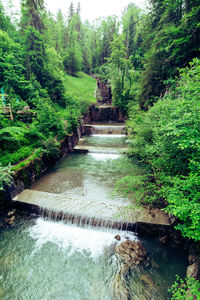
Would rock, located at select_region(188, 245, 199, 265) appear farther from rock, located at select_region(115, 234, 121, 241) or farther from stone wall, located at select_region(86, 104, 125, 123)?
stone wall, located at select_region(86, 104, 125, 123)

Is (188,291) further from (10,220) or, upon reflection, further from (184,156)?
(10,220)

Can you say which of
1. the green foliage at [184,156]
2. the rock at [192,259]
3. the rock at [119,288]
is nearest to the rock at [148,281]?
the rock at [119,288]

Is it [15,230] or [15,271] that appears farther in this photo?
[15,230]

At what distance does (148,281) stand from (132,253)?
0.87m

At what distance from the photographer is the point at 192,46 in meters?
9.77

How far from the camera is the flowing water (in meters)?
4.50

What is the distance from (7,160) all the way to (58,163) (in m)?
4.35

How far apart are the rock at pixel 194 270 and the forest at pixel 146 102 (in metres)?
1.40

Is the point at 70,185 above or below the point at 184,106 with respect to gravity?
below

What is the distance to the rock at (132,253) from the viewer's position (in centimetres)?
514

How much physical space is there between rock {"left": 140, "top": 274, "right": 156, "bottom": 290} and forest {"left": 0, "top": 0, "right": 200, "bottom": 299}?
2.11m

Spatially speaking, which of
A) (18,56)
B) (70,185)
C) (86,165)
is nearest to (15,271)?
(70,185)

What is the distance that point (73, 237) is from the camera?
6.29 m

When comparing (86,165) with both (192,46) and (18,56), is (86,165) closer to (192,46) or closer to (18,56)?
(192,46)
